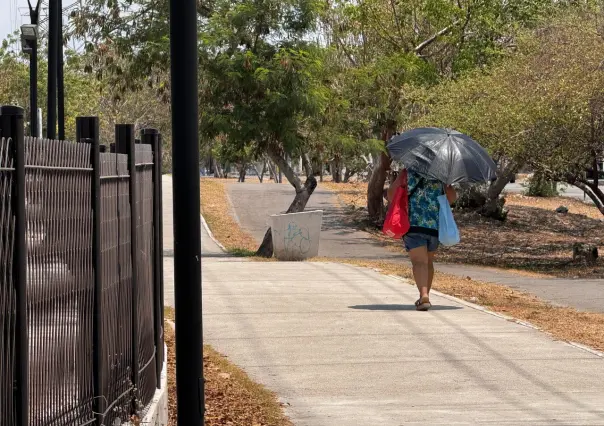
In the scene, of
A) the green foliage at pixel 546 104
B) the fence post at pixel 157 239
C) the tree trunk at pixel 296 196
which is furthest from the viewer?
the tree trunk at pixel 296 196

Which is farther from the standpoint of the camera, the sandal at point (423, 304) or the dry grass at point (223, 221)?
the dry grass at point (223, 221)

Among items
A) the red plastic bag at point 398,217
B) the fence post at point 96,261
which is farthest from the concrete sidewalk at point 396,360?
the fence post at point 96,261

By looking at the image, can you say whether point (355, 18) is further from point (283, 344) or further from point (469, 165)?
point (283, 344)

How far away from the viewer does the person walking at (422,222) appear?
479 inches

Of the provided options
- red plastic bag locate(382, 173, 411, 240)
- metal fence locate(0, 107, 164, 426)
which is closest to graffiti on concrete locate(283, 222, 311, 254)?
red plastic bag locate(382, 173, 411, 240)

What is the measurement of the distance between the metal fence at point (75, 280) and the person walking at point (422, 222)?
5015 millimetres

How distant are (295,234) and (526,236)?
14141 millimetres

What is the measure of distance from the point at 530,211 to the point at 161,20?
20781 mm

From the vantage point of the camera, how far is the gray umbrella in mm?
12266

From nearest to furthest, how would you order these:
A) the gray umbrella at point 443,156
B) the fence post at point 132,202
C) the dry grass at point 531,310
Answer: the fence post at point 132,202 → the dry grass at point 531,310 → the gray umbrella at point 443,156

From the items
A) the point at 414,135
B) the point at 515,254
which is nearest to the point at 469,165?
the point at 414,135

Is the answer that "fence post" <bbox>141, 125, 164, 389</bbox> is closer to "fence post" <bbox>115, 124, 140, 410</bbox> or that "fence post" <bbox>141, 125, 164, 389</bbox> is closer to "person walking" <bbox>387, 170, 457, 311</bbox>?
"fence post" <bbox>115, 124, 140, 410</bbox>

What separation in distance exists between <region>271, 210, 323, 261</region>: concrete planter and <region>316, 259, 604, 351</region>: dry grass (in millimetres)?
4384

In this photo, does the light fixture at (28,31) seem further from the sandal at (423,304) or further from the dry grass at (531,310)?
the sandal at (423,304)
